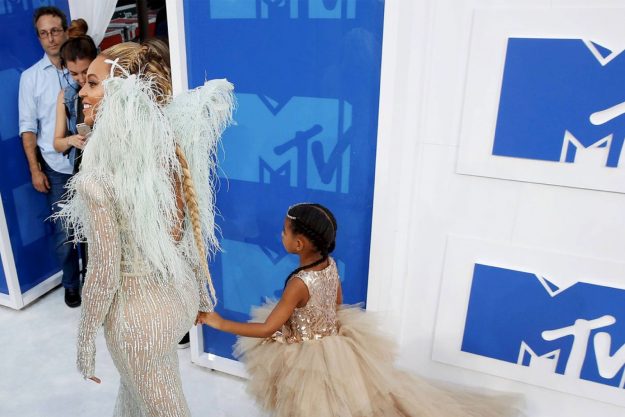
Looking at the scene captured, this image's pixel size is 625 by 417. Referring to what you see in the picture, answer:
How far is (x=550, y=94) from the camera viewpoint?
1811 millimetres

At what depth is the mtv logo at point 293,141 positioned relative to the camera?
203cm

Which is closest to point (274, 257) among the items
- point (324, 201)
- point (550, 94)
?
point (324, 201)

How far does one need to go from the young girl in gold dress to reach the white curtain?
1.89m

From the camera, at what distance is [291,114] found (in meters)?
2.08

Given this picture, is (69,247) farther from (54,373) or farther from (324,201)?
(324,201)

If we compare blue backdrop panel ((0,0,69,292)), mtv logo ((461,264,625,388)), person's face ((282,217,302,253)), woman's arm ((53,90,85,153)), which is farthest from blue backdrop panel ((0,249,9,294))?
mtv logo ((461,264,625,388))

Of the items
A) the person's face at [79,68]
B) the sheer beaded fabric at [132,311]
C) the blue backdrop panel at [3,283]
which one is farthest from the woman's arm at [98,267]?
the blue backdrop panel at [3,283]

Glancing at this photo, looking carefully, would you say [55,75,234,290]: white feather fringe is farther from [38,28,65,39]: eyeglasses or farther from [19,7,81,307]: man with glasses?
[38,28,65,39]: eyeglasses

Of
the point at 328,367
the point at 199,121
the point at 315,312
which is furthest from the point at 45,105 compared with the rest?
the point at 328,367

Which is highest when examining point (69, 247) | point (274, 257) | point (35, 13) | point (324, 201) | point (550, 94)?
point (35, 13)

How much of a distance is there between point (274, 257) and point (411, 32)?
1112 mm

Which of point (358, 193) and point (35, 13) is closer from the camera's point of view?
point (358, 193)

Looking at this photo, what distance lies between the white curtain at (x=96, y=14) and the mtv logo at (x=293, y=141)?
1.22 metres

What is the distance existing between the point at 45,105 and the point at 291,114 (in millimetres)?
1638
